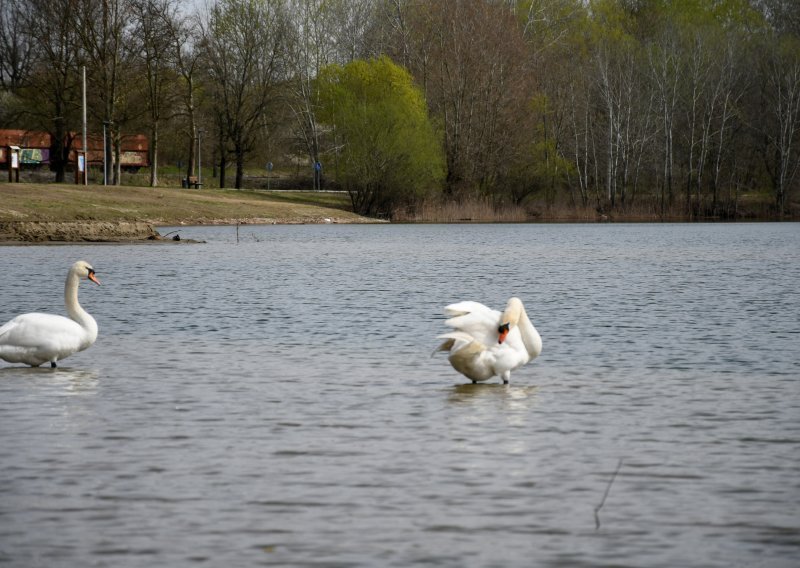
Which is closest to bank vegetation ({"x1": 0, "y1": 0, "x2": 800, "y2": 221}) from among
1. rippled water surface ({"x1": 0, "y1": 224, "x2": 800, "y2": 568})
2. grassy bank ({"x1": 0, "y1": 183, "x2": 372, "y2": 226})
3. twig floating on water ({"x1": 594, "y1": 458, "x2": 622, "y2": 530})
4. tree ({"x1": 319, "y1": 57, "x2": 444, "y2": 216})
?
tree ({"x1": 319, "y1": 57, "x2": 444, "y2": 216})

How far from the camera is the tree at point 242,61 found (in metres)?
89.2

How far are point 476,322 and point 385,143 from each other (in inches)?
2612

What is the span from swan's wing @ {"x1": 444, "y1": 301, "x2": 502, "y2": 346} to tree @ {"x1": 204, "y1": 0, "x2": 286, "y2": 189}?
7802 centimetres

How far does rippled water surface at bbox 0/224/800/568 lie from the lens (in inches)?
260

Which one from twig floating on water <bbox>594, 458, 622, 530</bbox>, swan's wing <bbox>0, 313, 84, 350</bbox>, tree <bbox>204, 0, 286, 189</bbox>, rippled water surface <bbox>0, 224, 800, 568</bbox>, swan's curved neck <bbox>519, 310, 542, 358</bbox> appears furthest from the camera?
tree <bbox>204, 0, 286, 189</bbox>

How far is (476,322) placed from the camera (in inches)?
472

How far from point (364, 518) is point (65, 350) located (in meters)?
6.98

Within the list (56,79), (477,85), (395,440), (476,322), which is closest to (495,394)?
(476,322)

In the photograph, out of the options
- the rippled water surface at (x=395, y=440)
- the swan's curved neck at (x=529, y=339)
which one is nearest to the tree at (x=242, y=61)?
the rippled water surface at (x=395, y=440)

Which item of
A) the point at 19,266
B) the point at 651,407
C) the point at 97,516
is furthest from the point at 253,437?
→ the point at 19,266

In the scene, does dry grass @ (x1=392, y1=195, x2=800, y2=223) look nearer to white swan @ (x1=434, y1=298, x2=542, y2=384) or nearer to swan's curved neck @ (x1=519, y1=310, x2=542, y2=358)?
swan's curved neck @ (x1=519, y1=310, x2=542, y2=358)

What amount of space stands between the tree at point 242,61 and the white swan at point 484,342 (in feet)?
256

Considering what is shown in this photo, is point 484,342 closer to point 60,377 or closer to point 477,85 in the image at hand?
point 60,377

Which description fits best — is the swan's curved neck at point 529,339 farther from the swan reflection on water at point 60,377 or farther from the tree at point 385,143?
the tree at point 385,143
